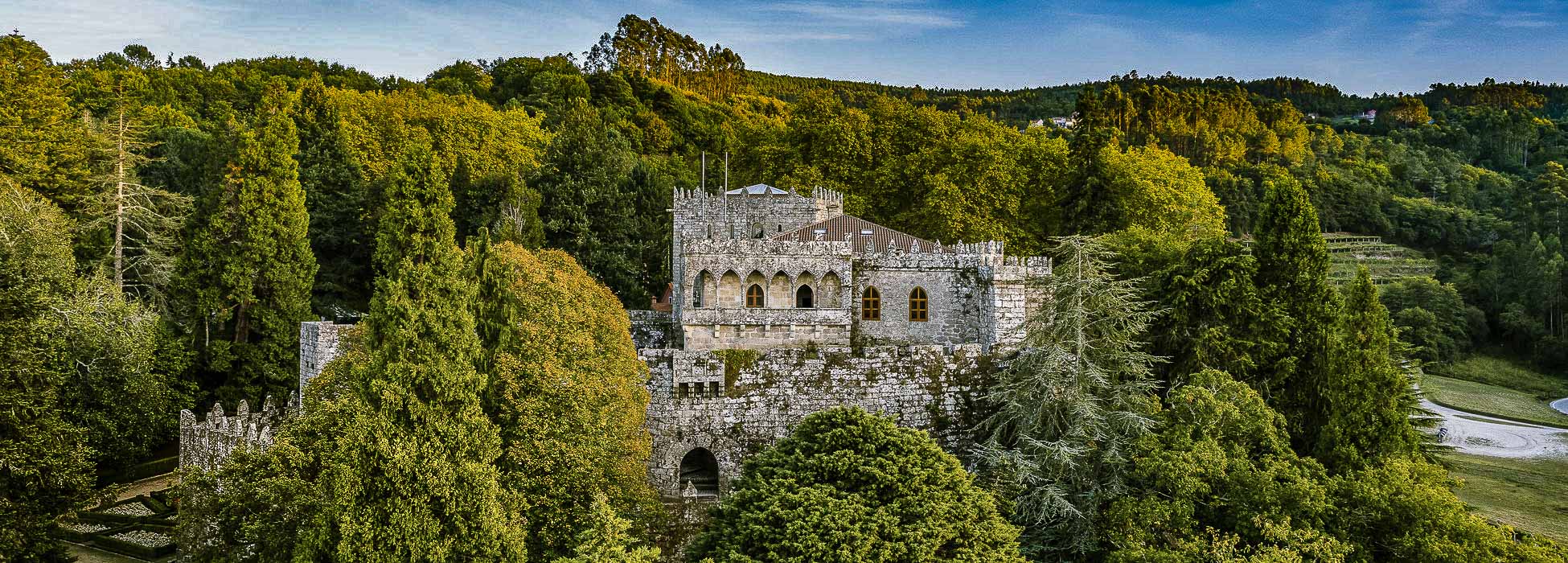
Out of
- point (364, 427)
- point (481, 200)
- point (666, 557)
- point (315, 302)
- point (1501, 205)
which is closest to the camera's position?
point (364, 427)

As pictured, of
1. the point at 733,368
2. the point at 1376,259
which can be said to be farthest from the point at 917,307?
the point at 1376,259

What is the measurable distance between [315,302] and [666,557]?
23.5 m

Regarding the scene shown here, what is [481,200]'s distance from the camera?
42719 mm

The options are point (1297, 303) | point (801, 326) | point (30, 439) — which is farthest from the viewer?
point (801, 326)

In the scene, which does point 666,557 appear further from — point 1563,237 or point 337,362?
point 1563,237

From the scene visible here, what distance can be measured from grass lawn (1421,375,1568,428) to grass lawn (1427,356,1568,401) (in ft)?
1.93

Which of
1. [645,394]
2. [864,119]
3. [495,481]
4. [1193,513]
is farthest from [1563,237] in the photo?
[495,481]

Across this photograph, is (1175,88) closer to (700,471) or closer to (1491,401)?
(1491,401)

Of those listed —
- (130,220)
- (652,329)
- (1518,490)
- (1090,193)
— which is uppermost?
(1090,193)

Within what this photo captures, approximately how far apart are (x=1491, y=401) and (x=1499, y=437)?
31.4ft

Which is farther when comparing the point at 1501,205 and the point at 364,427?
the point at 1501,205

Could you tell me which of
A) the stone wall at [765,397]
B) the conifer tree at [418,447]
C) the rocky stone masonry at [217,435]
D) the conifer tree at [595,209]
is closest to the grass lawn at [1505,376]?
the stone wall at [765,397]

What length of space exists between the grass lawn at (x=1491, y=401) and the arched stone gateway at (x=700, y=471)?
35431mm

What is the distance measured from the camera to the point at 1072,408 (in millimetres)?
23562
